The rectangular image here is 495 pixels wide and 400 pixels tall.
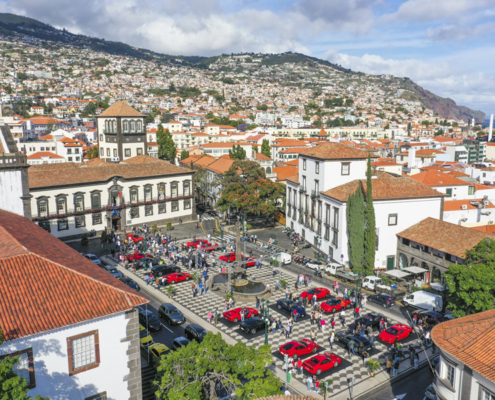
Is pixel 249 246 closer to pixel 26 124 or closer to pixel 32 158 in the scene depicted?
pixel 32 158

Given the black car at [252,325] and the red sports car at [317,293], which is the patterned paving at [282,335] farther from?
the red sports car at [317,293]

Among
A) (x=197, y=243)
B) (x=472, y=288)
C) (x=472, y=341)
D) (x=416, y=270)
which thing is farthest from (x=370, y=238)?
(x=472, y=341)

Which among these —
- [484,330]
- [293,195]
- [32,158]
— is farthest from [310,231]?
[32,158]

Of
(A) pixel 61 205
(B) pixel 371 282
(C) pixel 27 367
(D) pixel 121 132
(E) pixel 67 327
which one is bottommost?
(B) pixel 371 282

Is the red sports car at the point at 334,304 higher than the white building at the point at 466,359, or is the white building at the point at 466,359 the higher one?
the white building at the point at 466,359

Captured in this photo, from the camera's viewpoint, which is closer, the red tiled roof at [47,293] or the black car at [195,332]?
the red tiled roof at [47,293]

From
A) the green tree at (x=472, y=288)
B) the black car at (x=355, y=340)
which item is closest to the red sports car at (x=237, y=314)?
the black car at (x=355, y=340)

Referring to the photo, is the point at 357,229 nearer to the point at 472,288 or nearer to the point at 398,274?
the point at 398,274
